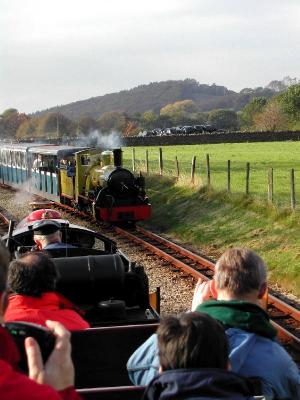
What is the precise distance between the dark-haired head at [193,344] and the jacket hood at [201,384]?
0.13 feet

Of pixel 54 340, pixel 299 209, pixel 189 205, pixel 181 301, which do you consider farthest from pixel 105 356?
pixel 189 205

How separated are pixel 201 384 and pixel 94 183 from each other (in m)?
17.6

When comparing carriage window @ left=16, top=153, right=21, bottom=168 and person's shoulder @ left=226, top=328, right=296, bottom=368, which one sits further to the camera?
carriage window @ left=16, top=153, right=21, bottom=168

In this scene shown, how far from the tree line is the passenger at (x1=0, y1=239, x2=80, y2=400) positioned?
66.0 m

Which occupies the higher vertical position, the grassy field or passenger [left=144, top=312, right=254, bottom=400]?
passenger [left=144, top=312, right=254, bottom=400]

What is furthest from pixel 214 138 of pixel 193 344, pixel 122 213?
pixel 193 344

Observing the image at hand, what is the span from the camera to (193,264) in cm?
1359

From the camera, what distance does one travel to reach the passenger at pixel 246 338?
138 inches

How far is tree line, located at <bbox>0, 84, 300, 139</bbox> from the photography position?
86.7 metres

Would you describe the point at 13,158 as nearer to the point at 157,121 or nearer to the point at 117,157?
the point at 117,157

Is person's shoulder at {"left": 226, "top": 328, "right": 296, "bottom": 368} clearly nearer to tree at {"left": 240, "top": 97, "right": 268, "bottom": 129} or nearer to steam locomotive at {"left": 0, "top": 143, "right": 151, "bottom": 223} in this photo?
steam locomotive at {"left": 0, "top": 143, "right": 151, "bottom": 223}

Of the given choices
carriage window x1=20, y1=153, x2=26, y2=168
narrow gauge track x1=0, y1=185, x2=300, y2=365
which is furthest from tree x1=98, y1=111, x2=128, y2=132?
narrow gauge track x1=0, y1=185, x2=300, y2=365

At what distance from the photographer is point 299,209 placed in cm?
1648

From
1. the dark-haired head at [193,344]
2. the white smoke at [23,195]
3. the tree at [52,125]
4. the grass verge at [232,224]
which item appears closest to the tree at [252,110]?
the tree at [52,125]
